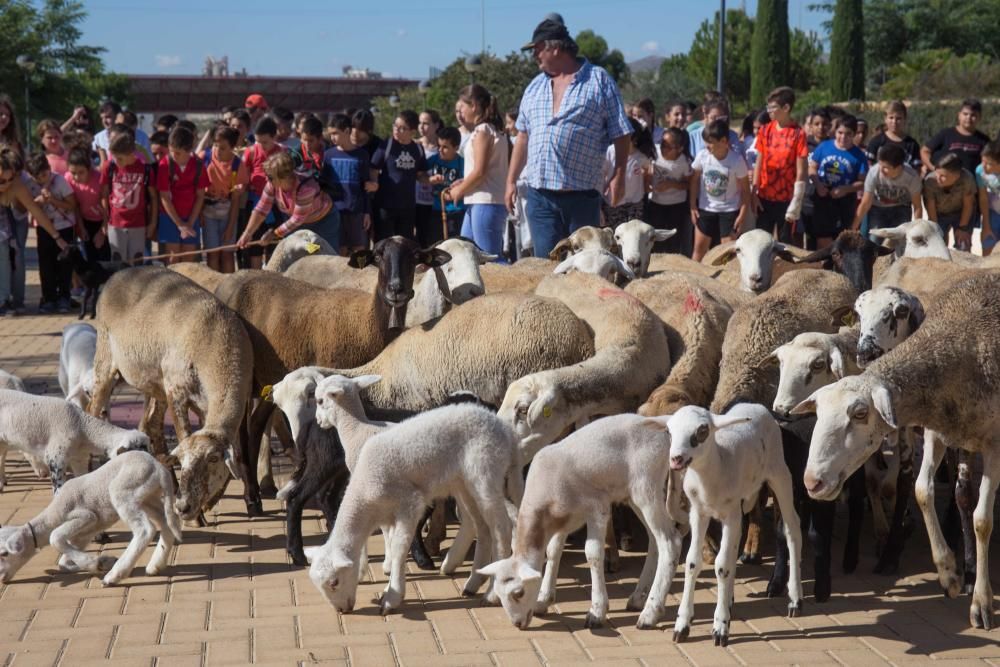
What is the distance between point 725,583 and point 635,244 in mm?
4645

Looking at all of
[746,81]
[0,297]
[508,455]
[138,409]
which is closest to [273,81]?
[746,81]

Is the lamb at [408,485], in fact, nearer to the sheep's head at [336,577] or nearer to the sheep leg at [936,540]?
the sheep's head at [336,577]

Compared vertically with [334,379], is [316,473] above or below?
below

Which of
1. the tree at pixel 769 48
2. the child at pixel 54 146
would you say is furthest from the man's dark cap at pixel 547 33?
the tree at pixel 769 48

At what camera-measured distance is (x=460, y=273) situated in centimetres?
832

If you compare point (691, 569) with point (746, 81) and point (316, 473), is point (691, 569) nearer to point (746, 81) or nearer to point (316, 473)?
point (316, 473)

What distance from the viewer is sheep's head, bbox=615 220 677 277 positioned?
945cm

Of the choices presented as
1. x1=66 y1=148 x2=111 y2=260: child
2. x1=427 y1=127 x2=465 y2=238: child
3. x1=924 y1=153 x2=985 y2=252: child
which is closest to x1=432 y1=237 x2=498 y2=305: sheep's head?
x1=427 y1=127 x2=465 y2=238: child

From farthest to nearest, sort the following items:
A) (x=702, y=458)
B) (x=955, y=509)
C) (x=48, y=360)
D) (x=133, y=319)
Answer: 1. (x=48, y=360)
2. (x=133, y=319)
3. (x=955, y=509)
4. (x=702, y=458)

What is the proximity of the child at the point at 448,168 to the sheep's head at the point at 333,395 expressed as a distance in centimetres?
729

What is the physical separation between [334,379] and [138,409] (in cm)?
466

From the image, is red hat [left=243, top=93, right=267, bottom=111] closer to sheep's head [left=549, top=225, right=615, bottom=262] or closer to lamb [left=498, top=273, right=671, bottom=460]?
sheep's head [left=549, top=225, right=615, bottom=262]

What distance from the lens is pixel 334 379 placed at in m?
6.08

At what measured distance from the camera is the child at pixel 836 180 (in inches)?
508
